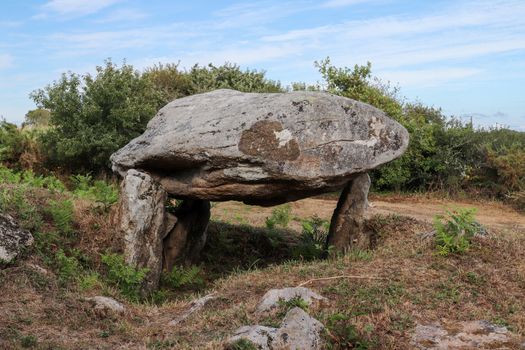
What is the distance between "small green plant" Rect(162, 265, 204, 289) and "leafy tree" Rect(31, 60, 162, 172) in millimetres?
8228

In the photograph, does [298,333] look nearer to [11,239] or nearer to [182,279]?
[182,279]

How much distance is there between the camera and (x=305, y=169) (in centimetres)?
896

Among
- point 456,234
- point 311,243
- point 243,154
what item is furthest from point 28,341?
point 311,243

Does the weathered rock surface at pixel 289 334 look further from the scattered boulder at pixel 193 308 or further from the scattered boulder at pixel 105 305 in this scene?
the scattered boulder at pixel 105 305

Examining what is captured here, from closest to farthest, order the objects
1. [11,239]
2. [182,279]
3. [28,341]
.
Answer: [28,341]
[11,239]
[182,279]

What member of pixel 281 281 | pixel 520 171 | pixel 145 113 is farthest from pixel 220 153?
pixel 520 171

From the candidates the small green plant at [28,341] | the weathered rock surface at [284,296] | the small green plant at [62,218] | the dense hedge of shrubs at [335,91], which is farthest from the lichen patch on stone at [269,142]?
the dense hedge of shrubs at [335,91]

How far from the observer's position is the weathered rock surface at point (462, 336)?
20.3 ft

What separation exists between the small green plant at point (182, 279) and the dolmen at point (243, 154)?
0.81 ft

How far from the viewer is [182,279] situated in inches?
389

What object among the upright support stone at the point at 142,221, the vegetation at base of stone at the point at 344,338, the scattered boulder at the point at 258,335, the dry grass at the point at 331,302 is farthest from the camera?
the upright support stone at the point at 142,221

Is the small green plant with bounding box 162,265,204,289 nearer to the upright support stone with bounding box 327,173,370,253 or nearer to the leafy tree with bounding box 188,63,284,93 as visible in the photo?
the upright support stone with bounding box 327,173,370,253

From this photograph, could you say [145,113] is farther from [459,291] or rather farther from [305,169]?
[459,291]

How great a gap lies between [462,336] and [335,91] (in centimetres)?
1592
